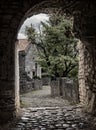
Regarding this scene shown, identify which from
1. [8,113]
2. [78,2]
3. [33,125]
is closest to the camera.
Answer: [33,125]

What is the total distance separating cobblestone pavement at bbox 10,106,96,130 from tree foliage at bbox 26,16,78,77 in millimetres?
9442

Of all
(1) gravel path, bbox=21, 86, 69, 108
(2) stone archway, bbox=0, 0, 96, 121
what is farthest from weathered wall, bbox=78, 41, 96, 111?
(1) gravel path, bbox=21, 86, 69, 108

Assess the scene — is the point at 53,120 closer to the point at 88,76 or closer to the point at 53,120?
the point at 53,120

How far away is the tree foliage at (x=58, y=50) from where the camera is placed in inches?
762

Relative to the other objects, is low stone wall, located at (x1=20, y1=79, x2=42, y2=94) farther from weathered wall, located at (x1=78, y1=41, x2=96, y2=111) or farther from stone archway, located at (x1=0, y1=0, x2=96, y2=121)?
stone archway, located at (x1=0, y1=0, x2=96, y2=121)

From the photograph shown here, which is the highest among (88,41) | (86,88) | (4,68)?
(88,41)

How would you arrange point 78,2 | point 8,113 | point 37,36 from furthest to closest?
point 37,36 → point 78,2 → point 8,113

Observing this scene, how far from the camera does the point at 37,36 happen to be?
22.5m

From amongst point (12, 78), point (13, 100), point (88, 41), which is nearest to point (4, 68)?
point (12, 78)

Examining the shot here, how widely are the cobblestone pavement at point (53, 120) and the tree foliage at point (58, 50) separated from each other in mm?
9442

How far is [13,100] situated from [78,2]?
3297 millimetres

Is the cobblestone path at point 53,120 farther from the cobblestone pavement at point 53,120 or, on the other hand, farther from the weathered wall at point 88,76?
the weathered wall at point 88,76

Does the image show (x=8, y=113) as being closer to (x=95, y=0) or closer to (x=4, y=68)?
(x=4, y=68)

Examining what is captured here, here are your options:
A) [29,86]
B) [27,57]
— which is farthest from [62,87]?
Answer: [27,57]
